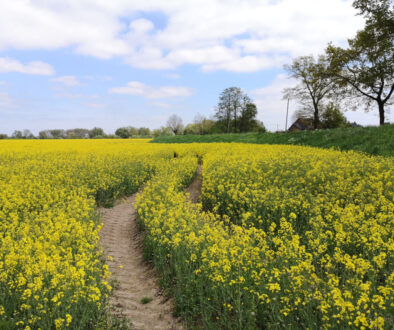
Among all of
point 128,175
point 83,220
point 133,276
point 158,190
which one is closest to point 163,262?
point 133,276

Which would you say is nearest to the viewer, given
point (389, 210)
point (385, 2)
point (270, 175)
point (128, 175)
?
point (389, 210)

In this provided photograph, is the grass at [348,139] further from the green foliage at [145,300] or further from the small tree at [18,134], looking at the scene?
the small tree at [18,134]

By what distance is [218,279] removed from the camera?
4184 millimetres

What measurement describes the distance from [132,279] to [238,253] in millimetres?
2818

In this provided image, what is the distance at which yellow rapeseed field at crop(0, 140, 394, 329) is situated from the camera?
383 cm

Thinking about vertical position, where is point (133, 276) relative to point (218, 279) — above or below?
below

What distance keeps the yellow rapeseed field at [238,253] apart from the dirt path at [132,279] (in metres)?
0.37

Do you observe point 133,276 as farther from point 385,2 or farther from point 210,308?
point 385,2

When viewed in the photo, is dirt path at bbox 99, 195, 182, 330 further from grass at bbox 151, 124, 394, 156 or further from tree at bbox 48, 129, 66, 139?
tree at bbox 48, 129, 66, 139

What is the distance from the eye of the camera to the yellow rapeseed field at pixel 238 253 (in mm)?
3832

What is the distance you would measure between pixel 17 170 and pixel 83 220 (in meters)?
9.77

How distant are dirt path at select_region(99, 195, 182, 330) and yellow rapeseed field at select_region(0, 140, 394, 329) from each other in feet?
1.21

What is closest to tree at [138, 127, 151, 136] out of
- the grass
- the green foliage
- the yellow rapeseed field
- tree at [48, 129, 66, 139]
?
tree at [48, 129, 66, 139]

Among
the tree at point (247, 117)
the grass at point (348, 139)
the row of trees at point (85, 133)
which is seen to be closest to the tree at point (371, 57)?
the grass at point (348, 139)
